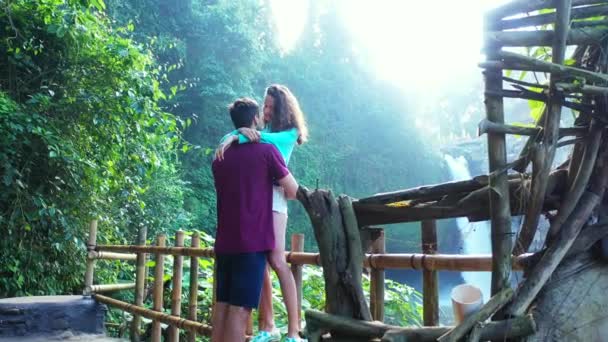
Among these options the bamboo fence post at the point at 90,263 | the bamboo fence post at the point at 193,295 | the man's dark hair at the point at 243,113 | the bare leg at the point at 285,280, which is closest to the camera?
the bare leg at the point at 285,280

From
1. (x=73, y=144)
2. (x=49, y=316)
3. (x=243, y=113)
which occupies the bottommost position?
(x=49, y=316)

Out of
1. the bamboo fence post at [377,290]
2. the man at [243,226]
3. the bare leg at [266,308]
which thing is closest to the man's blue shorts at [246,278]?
the man at [243,226]

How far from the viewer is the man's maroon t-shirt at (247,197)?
2.07 meters

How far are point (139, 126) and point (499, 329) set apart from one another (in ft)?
15.0

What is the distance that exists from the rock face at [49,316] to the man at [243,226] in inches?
107

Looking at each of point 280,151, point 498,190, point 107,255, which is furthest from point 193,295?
point 498,190

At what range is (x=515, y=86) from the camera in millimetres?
1245

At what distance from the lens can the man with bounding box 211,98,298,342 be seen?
2.07 m

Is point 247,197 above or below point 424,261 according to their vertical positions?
above

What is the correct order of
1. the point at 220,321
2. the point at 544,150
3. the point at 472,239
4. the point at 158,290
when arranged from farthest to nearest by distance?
the point at 472,239, the point at 158,290, the point at 220,321, the point at 544,150

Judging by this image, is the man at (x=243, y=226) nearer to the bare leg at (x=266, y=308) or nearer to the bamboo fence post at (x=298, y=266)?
the bare leg at (x=266, y=308)

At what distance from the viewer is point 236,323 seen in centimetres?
211

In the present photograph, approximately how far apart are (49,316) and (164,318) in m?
1.22

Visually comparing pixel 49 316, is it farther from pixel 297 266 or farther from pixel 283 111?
pixel 283 111
